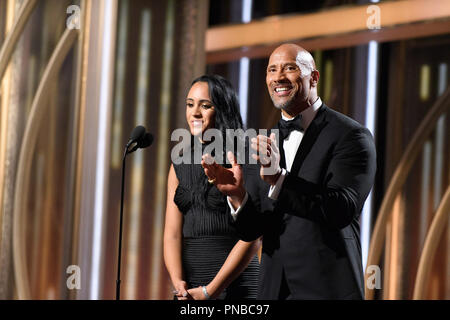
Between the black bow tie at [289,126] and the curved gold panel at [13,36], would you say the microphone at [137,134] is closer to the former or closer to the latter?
the black bow tie at [289,126]

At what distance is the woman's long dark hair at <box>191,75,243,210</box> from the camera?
2.38 m

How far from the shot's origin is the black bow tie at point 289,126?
6.50 ft

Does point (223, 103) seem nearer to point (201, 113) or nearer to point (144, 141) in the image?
point (201, 113)

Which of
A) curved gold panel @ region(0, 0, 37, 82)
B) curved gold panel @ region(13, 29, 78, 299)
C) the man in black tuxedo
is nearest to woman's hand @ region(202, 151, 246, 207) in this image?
the man in black tuxedo

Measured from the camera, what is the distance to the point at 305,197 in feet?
6.00

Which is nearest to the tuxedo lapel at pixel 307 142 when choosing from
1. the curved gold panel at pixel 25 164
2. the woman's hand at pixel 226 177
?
the woman's hand at pixel 226 177

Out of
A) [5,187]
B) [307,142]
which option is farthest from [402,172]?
[5,187]

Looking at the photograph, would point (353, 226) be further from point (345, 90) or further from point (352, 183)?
point (345, 90)

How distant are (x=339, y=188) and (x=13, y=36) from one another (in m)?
2.51

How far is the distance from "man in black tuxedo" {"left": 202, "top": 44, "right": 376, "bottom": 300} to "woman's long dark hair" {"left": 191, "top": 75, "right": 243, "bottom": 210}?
1.28 feet

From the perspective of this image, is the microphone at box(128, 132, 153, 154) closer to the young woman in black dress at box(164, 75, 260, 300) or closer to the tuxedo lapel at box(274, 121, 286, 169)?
the young woman in black dress at box(164, 75, 260, 300)

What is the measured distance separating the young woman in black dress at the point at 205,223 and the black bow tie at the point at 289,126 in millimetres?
394

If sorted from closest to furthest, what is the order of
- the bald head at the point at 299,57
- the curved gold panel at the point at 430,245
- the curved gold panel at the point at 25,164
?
1. the bald head at the point at 299,57
2. the curved gold panel at the point at 430,245
3. the curved gold panel at the point at 25,164

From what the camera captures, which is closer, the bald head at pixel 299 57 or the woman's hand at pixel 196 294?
the bald head at pixel 299 57
